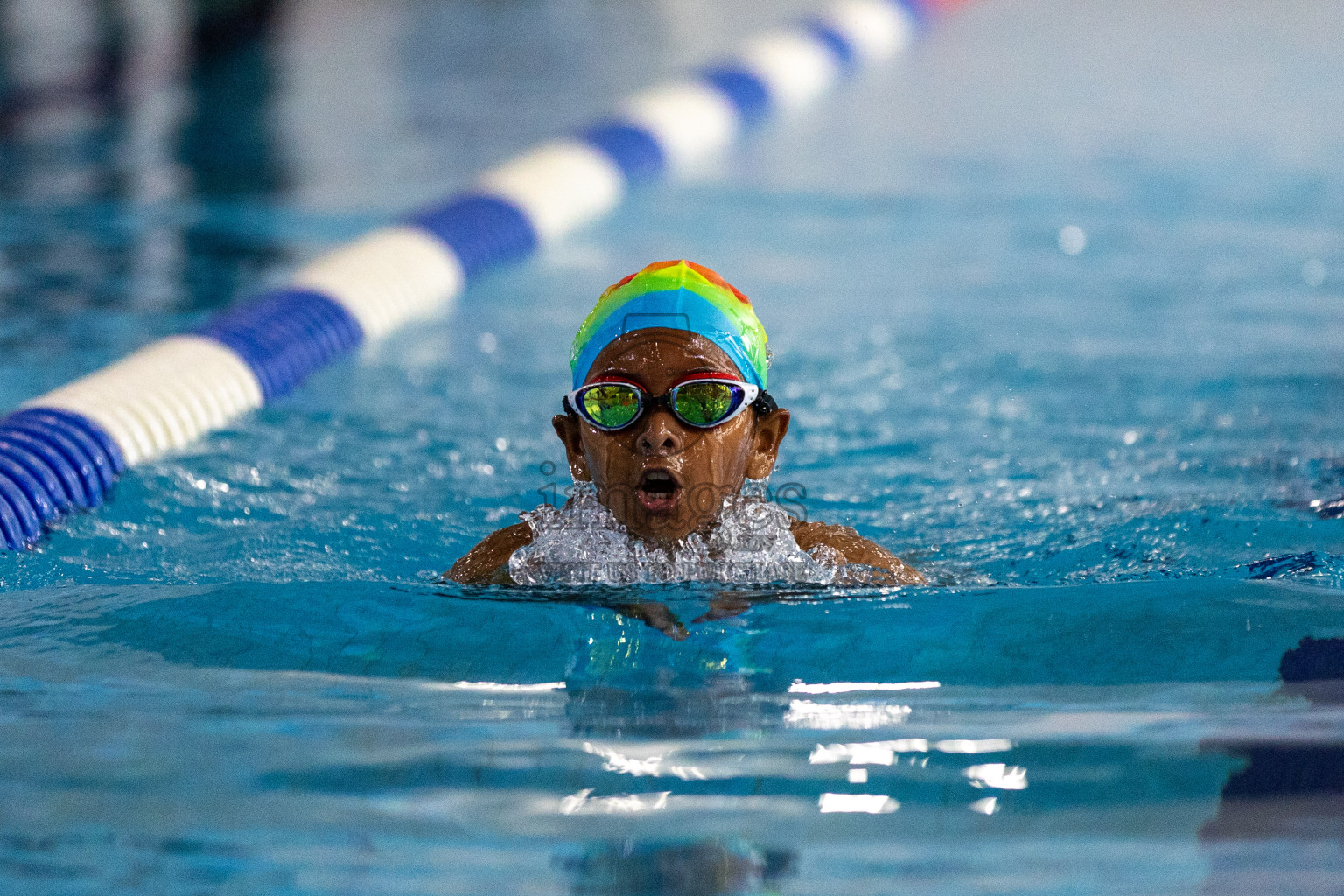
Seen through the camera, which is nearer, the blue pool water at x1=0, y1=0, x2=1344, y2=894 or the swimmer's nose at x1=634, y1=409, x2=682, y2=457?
the blue pool water at x1=0, y1=0, x2=1344, y2=894

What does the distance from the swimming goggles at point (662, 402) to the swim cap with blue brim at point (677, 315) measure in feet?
0.40

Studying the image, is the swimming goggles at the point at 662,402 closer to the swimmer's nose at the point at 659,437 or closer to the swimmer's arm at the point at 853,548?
the swimmer's nose at the point at 659,437

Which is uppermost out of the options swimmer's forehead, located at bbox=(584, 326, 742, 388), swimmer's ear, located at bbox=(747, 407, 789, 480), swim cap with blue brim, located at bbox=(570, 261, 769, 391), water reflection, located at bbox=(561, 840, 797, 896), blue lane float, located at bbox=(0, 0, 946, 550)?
blue lane float, located at bbox=(0, 0, 946, 550)

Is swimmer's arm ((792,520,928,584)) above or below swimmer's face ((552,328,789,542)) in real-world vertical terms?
below

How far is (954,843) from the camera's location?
5.76ft

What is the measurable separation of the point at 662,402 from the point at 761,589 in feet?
1.04

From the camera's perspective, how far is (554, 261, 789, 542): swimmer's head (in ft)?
7.85

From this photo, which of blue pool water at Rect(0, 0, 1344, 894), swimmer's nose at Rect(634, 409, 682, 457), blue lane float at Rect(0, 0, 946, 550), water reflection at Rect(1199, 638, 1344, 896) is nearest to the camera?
water reflection at Rect(1199, 638, 1344, 896)

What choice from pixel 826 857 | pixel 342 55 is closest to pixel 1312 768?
pixel 826 857

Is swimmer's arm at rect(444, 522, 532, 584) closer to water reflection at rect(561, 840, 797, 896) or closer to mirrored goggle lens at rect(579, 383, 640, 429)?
mirrored goggle lens at rect(579, 383, 640, 429)

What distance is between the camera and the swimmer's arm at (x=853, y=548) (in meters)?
2.69

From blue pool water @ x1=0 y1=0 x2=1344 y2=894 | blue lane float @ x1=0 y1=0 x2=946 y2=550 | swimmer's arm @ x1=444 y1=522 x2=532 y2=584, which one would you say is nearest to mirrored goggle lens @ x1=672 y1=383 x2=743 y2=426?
blue pool water @ x1=0 y1=0 x2=1344 y2=894

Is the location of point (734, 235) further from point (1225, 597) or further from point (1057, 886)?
point (1057, 886)

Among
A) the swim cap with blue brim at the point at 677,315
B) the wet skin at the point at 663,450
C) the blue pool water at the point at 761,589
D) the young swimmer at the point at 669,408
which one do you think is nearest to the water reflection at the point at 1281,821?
the blue pool water at the point at 761,589
